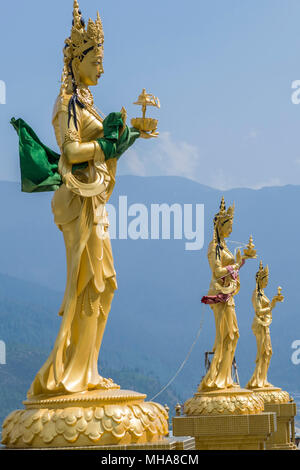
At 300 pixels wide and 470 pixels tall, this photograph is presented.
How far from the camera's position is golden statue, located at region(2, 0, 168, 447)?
13.2 ft

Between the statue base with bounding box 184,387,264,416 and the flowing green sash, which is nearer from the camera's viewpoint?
the flowing green sash

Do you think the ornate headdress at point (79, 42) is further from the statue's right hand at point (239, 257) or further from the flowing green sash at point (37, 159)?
the statue's right hand at point (239, 257)

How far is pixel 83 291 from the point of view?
4.46 metres

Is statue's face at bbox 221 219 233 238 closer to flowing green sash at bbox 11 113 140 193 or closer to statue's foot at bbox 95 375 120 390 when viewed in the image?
flowing green sash at bbox 11 113 140 193

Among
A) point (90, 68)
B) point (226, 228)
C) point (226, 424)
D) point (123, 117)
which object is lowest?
point (226, 424)

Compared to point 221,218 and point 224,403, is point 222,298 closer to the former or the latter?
point 221,218

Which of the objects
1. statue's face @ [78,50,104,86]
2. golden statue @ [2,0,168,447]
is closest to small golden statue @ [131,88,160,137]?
golden statue @ [2,0,168,447]

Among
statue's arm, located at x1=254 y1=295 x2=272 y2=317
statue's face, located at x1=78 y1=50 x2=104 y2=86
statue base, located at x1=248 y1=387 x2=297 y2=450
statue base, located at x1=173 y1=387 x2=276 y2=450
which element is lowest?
statue base, located at x1=248 y1=387 x2=297 y2=450

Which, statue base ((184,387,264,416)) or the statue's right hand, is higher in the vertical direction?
the statue's right hand

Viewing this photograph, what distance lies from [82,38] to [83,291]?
1.62 m

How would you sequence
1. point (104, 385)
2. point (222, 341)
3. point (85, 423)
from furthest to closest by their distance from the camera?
1. point (222, 341)
2. point (104, 385)
3. point (85, 423)

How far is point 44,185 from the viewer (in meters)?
4.70

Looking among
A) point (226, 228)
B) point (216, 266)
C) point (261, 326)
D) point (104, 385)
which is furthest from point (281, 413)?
point (104, 385)
